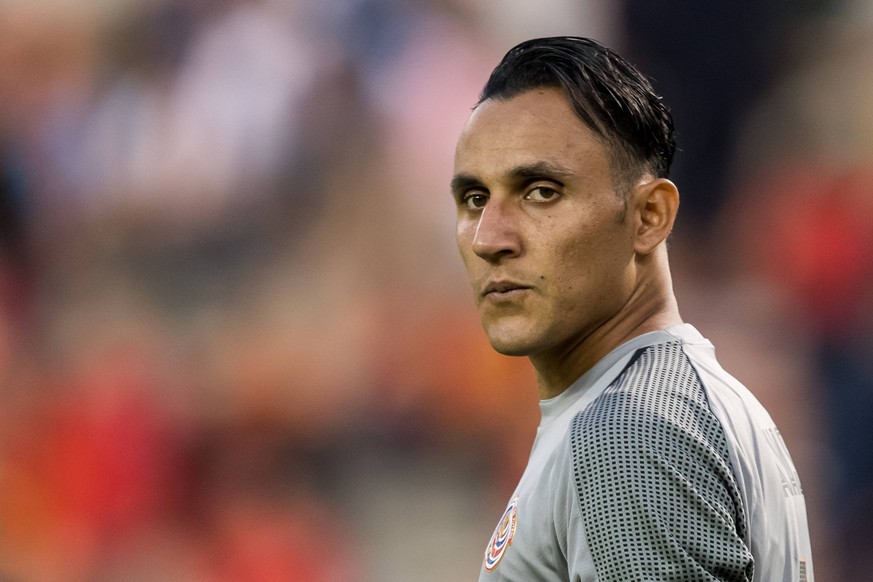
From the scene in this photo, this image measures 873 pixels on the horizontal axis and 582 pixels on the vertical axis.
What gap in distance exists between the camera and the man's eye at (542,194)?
1574 millimetres

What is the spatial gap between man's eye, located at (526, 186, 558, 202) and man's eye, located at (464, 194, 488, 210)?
0.39 ft

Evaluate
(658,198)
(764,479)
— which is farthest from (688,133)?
(764,479)

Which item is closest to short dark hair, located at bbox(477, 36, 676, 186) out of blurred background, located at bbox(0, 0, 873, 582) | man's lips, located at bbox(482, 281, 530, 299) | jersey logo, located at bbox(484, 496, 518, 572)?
man's lips, located at bbox(482, 281, 530, 299)

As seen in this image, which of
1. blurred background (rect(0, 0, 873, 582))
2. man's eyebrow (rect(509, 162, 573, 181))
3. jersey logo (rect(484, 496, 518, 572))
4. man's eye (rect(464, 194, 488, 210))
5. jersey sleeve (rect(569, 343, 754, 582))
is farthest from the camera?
blurred background (rect(0, 0, 873, 582))

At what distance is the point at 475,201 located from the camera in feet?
5.60

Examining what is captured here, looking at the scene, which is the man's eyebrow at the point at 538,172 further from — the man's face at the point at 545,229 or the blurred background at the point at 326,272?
the blurred background at the point at 326,272

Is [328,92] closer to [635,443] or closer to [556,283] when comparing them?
[556,283]

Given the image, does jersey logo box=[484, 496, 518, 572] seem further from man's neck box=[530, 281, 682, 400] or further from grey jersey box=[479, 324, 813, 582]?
man's neck box=[530, 281, 682, 400]

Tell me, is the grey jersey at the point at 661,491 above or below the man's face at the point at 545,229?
below

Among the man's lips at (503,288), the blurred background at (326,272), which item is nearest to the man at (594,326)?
the man's lips at (503,288)

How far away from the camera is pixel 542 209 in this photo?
1.58 m

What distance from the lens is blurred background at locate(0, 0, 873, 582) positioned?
421 cm

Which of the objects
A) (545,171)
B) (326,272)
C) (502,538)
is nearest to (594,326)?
(545,171)

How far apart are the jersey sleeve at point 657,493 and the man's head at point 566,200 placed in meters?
0.33
